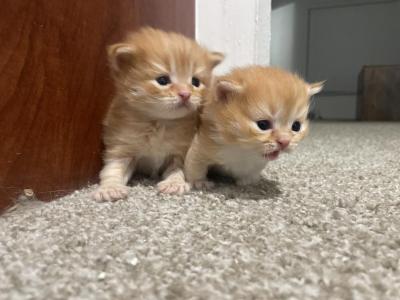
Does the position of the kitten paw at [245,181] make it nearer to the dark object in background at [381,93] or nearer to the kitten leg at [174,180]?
the kitten leg at [174,180]

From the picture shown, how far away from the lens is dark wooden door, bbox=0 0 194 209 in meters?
0.68

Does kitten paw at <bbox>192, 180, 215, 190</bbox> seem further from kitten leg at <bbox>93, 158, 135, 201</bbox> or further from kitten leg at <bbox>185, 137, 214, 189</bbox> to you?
kitten leg at <bbox>93, 158, 135, 201</bbox>

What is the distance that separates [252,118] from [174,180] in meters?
0.21

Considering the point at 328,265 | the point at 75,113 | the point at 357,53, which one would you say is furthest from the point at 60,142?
the point at 357,53

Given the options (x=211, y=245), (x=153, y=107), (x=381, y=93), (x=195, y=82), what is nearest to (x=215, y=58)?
(x=195, y=82)

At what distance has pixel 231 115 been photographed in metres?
0.78

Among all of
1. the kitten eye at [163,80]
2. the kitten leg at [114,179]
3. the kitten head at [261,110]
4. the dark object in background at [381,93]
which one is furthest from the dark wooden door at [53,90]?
the dark object in background at [381,93]

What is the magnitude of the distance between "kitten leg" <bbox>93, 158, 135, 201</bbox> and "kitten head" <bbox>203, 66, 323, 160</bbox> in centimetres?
21

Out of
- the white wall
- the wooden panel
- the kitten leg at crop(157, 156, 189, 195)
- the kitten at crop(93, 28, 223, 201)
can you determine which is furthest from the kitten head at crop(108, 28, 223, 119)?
the white wall

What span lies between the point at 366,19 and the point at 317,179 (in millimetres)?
3593

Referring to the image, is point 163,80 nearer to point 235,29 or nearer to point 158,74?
point 158,74

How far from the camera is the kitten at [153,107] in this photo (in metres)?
0.83

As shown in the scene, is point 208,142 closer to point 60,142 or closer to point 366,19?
point 60,142

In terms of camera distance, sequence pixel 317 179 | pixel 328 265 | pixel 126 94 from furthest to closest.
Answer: pixel 317 179
pixel 126 94
pixel 328 265
